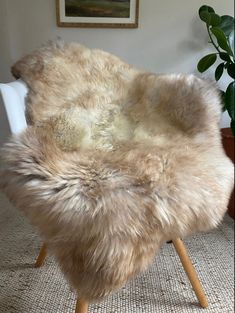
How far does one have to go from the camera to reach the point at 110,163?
2.42 feet

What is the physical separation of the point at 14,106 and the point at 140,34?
829mm

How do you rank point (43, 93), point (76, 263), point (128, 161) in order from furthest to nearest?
point (43, 93), point (128, 161), point (76, 263)

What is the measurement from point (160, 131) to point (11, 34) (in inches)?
35.7

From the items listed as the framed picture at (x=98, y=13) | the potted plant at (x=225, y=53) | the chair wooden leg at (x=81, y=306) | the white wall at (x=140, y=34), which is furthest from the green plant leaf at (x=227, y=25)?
the chair wooden leg at (x=81, y=306)

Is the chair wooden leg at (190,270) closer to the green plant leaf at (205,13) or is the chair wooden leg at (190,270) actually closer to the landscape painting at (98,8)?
the green plant leaf at (205,13)

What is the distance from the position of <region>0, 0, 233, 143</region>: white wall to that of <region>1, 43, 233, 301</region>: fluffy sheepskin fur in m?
0.46

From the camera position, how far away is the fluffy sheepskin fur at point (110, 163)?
2.02 feet

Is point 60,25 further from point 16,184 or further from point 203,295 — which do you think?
point 203,295

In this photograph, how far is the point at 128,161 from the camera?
2.44 feet

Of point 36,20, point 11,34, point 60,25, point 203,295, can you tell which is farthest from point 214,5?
point 203,295

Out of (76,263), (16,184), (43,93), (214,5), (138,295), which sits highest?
(214,5)

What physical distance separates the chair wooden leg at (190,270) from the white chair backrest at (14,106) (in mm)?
510

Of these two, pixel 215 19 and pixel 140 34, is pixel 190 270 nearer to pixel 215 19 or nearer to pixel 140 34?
pixel 215 19

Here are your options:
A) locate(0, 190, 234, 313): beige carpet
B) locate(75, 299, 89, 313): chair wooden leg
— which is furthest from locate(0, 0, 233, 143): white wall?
locate(75, 299, 89, 313): chair wooden leg
